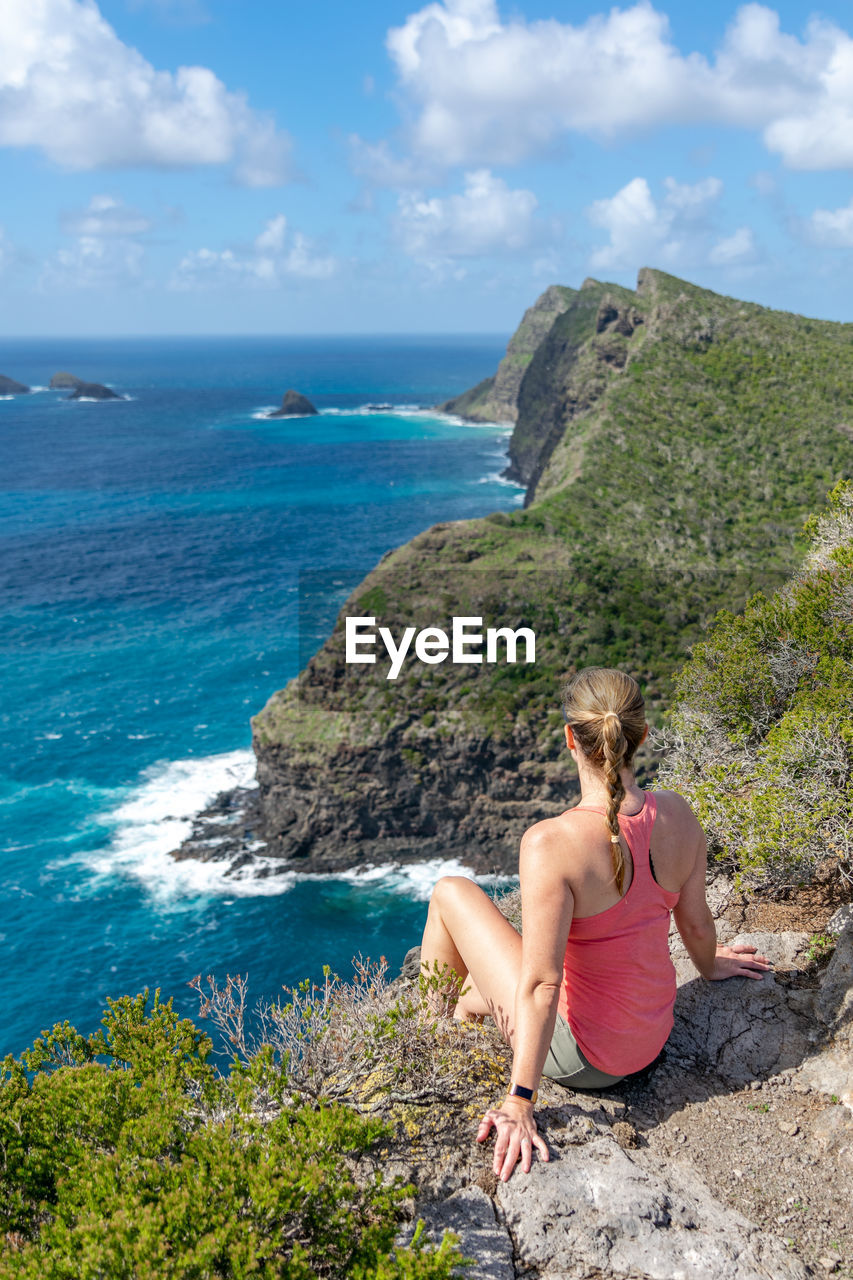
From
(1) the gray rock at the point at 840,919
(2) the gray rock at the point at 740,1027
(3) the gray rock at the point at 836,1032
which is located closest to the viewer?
(3) the gray rock at the point at 836,1032

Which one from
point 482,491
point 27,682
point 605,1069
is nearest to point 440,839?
point 27,682

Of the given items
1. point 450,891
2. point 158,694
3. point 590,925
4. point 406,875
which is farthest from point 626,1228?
point 158,694

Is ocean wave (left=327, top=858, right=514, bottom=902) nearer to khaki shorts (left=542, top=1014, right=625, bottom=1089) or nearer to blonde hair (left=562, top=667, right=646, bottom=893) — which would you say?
khaki shorts (left=542, top=1014, right=625, bottom=1089)

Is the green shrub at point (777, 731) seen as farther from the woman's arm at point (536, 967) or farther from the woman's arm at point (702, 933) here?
the woman's arm at point (536, 967)

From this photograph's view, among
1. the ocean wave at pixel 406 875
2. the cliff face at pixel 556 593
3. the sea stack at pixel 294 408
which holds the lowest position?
the ocean wave at pixel 406 875

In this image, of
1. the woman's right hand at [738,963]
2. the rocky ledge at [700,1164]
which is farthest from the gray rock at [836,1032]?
the woman's right hand at [738,963]
